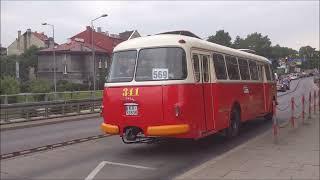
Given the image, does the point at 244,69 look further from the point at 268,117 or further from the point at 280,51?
the point at 280,51

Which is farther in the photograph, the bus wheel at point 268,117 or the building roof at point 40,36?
the building roof at point 40,36

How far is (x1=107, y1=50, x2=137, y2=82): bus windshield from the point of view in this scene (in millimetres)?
12336

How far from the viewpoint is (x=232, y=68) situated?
15344 millimetres

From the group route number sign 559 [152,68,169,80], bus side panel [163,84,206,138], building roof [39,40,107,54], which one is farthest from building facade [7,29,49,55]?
bus side panel [163,84,206,138]

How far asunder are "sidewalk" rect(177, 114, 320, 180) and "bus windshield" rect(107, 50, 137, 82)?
281 centimetres

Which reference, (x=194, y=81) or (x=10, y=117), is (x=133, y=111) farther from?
(x=10, y=117)

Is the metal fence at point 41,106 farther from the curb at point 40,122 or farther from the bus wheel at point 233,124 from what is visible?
the bus wheel at point 233,124

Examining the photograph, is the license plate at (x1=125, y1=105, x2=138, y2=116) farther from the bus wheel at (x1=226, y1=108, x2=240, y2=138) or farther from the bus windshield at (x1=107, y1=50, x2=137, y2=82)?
the bus wheel at (x1=226, y1=108, x2=240, y2=138)

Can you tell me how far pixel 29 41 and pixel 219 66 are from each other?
101 meters

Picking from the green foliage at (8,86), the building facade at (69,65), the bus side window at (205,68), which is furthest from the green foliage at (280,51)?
the bus side window at (205,68)

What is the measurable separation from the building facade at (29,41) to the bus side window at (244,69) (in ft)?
303

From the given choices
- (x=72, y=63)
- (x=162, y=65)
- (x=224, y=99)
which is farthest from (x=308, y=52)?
(x=162, y=65)

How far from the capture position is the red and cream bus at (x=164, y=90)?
38.1ft

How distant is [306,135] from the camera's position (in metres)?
15.7
